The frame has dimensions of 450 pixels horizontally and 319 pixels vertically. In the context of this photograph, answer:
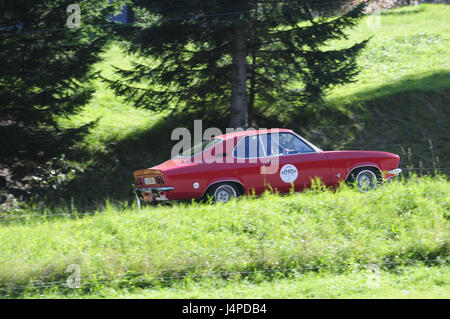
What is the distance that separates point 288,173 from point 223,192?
3.88 feet

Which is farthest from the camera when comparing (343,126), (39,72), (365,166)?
(343,126)

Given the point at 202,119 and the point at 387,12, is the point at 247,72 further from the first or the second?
the point at 387,12

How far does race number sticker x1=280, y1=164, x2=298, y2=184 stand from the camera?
918 cm

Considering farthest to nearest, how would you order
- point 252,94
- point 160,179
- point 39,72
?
1. point 252,94
2. point 39,72
3. point 160,179

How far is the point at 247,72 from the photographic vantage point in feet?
47.0

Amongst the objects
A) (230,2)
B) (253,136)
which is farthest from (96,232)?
(230,2)

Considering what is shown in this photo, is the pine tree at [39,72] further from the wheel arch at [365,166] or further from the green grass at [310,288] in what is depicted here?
the green grass at [310,288]

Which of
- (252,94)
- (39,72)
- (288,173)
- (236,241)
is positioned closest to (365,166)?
(288,173)

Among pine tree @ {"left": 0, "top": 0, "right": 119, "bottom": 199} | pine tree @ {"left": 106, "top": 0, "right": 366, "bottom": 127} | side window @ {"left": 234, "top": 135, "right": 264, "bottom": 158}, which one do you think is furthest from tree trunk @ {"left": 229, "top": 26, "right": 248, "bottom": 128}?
side window @ {"left": 234, "top": 135, "right": 264, "bottom": 158}

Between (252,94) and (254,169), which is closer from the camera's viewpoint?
(254,169)

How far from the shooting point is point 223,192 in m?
9.11

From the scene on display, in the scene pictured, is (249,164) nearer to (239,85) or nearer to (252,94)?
(239,85)
